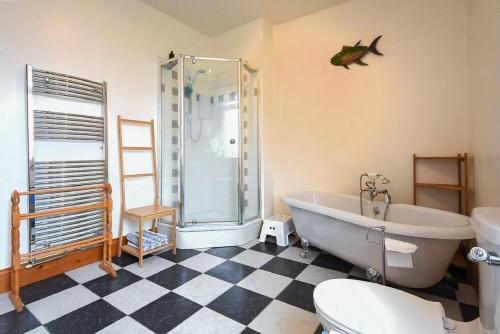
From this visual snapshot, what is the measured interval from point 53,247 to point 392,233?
2384mm

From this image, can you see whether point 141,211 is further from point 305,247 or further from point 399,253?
point 399,253

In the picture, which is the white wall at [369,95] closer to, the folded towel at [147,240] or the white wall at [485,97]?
the white wall at [485,97]

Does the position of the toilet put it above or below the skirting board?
above

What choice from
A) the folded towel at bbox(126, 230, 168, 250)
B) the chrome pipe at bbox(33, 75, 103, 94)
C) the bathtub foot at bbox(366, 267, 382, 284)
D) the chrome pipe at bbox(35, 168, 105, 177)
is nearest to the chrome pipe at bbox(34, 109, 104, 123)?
the chrome pipe at bbox(33, 75, 103, 94)

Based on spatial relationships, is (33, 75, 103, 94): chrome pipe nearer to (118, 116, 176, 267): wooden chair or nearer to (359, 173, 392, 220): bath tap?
(118, 116, 176, 267): wooden chair

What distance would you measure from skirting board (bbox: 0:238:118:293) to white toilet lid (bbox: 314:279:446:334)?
6.86 feet

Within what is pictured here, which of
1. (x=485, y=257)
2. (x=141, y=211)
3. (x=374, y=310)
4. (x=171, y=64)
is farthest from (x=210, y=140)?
(x=485, y=257)

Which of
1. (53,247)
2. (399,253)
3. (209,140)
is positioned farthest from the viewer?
(209,140)

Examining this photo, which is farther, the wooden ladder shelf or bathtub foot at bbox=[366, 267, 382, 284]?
the wooden ladder shelf

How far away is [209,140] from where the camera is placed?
2.95m

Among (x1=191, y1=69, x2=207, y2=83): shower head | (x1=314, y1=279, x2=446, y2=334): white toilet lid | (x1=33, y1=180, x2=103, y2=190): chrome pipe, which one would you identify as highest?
(x1=191, y1=69, x2=207, y2=83): shower head

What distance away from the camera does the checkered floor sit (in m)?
1.40

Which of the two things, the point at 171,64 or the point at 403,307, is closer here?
the point at 403,307

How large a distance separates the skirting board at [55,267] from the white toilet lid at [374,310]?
2.09m
